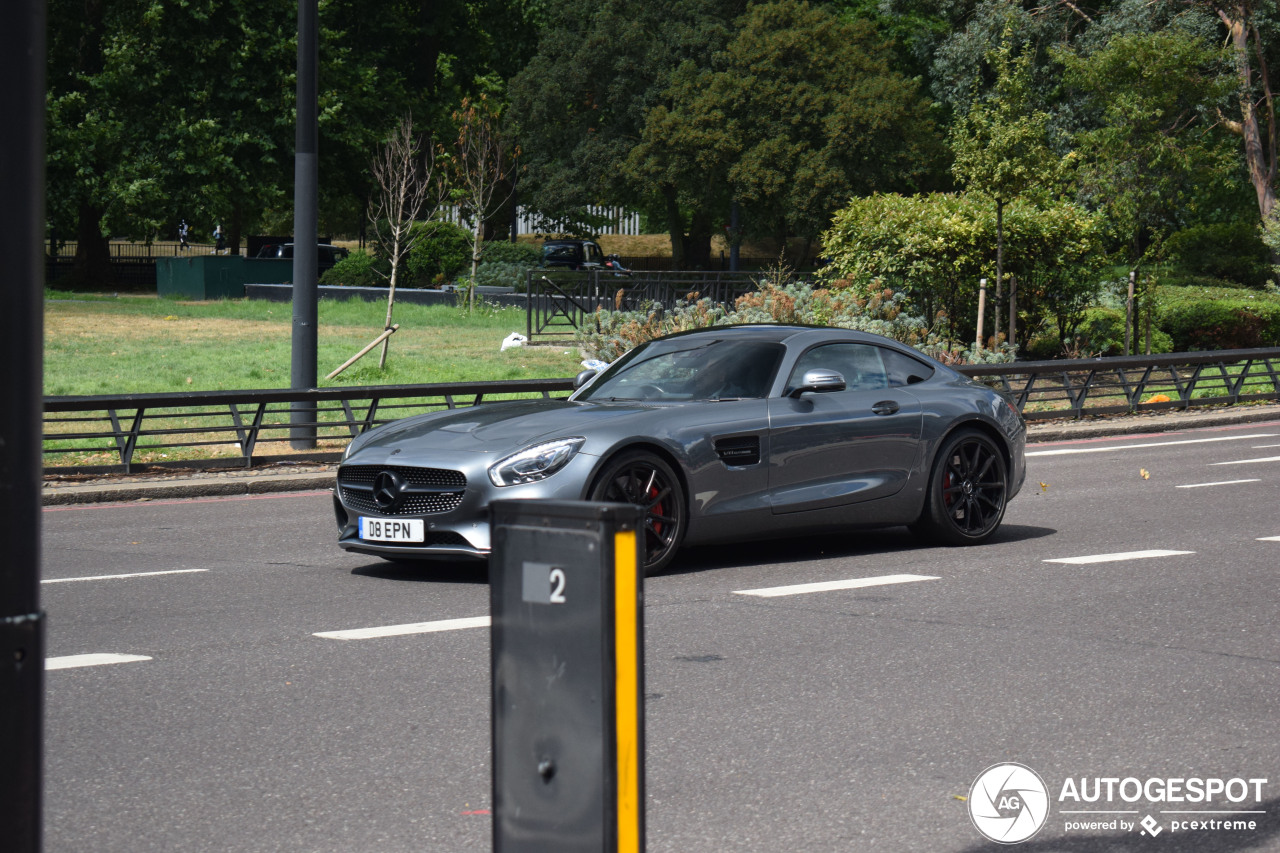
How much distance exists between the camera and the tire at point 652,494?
809 cm

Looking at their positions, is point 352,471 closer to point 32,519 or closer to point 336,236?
point 32,519

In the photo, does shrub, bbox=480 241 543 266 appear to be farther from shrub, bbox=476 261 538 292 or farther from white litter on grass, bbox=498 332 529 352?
white litter on grass, bbox=498 332 529 352

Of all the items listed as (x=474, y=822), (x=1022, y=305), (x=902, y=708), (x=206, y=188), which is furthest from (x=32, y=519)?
(x=206, y=188)

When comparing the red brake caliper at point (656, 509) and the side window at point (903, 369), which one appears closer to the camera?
the red brake caliper at point (656, 509)

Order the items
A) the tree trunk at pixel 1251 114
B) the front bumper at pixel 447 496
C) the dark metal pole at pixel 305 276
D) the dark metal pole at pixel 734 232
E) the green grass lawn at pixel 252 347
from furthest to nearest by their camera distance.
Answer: the dark metal pole at pixel 734 232, the tree trunk at pixel 1251 114, the green grass lawn at pixel 252 347, the dark metal pole at pixel 305 276, the front bumper at pixel 447 496

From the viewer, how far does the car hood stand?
819 centimetres

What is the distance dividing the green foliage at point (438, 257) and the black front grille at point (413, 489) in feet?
123

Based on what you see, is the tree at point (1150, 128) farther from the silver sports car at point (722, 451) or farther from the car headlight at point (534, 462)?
the car headlight at point (534, 462)

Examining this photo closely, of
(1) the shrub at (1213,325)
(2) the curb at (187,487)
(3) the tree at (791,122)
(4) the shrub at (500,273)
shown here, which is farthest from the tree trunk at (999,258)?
(3) the tree at (791,122)

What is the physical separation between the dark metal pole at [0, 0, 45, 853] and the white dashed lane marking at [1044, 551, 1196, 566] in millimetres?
7458

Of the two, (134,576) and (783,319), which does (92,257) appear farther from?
(134,576)

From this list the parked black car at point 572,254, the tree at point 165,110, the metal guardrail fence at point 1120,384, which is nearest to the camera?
the metal guardrail fence at point 1120,384

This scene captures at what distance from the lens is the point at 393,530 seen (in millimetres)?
8203

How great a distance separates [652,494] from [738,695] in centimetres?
263
